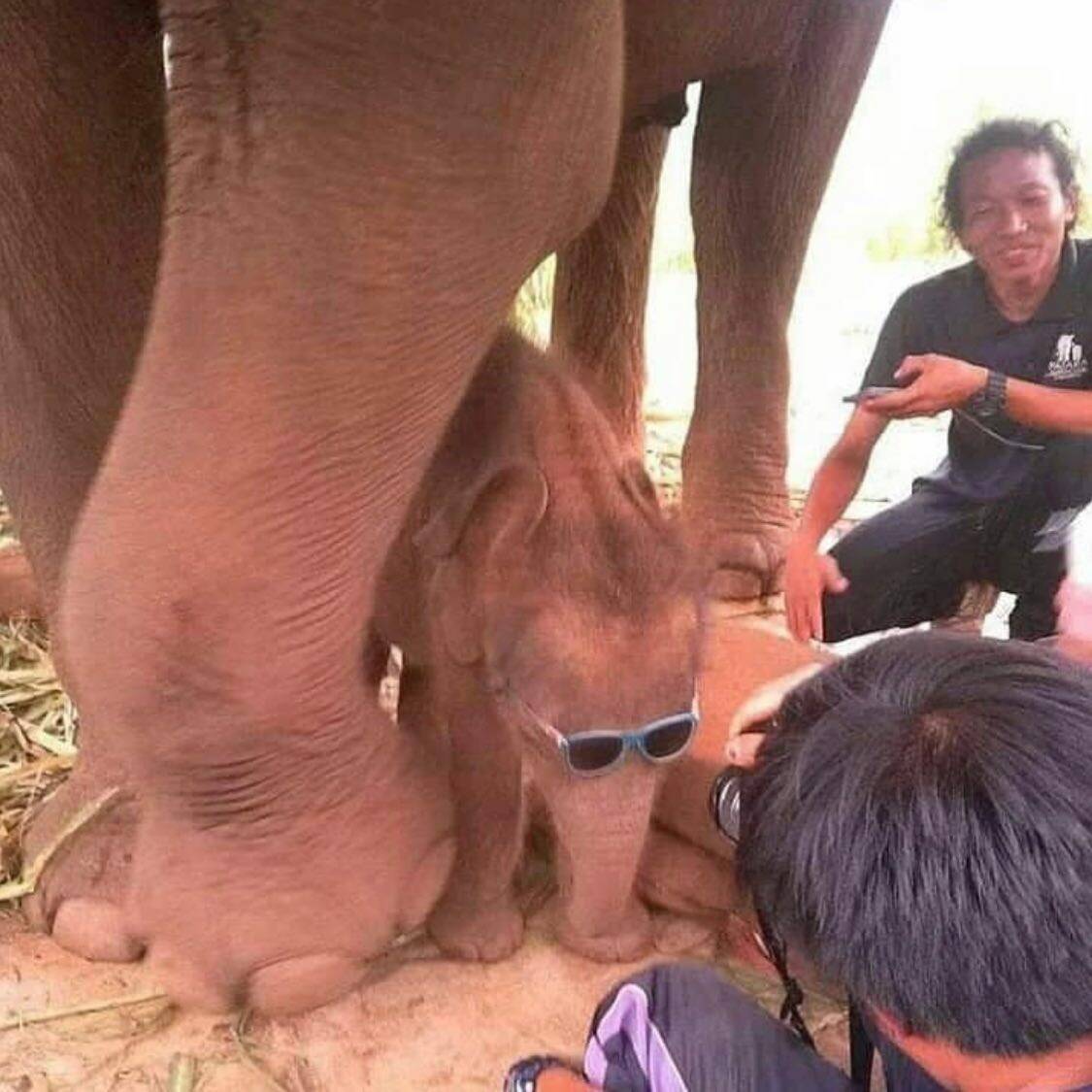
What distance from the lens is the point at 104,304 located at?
1.49 metres

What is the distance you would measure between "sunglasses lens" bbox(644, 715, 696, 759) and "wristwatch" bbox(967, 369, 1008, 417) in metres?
0.63

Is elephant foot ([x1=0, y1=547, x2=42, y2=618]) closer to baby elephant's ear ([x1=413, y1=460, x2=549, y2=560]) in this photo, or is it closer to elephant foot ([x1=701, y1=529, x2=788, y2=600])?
elephant foot ([x1=701, y1=529, x2=788, y2=600])

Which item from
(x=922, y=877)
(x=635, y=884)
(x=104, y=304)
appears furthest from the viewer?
(x=635, y=884)

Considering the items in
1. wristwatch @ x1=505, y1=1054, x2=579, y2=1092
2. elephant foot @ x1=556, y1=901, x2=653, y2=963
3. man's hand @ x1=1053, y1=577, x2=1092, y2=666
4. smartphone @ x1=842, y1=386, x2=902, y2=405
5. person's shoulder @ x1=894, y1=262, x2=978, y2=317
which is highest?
person's shoulder @ x1=894, y1=262, x2=978, y2=317

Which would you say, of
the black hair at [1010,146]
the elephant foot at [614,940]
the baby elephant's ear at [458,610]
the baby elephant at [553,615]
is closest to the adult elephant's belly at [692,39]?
the black hair at [1010,146]

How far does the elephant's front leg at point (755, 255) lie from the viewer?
7.61 feet

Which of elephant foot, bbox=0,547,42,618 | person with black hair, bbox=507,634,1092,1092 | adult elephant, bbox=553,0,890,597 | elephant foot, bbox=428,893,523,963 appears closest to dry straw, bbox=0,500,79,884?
elephant foot, bbox=0,547,42,618

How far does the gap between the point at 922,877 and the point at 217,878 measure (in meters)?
0.59

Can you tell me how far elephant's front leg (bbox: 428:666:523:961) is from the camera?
1.47 m

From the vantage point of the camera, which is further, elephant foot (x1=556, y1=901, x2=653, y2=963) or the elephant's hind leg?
elephant foot (x1=556, y1=901, x2=653, y2=963)

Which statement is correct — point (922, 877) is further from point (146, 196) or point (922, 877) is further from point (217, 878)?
point (146, 196)

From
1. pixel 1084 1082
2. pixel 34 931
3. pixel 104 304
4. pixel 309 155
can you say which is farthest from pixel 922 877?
pixel 34 931

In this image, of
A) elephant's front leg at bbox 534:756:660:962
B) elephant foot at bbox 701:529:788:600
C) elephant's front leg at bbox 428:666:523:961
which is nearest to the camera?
elephant's front leg at bbox 534:756:660:962

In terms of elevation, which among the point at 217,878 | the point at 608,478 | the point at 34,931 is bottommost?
the point at 34,931
